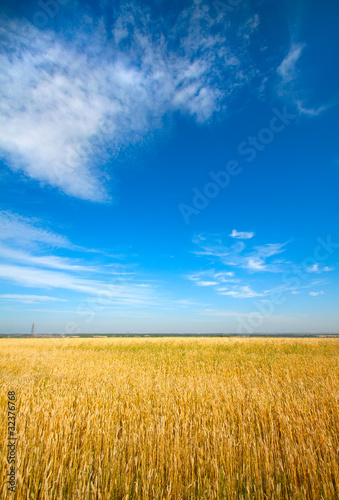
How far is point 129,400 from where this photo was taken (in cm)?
525

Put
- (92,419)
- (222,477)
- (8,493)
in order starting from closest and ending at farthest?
(8,493)
(222,477)
(92,419)

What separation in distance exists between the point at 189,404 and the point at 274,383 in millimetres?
3010

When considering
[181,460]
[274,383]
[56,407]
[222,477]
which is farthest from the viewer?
[274,383]

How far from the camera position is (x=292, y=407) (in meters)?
4.83

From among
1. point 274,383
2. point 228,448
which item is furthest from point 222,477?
point 274,383

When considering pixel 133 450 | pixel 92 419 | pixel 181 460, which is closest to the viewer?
pixel 181 460

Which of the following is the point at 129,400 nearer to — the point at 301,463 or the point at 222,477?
the point at 222,477

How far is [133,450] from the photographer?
3.37 m

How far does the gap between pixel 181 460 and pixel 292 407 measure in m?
3.05

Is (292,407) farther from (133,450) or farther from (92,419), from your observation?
(92,419)

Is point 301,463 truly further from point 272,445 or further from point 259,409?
point 259,409

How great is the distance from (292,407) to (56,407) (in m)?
5.00

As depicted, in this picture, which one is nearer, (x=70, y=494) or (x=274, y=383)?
(x=70, y=494)

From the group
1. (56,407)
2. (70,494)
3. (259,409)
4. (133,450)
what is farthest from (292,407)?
(56,407)
